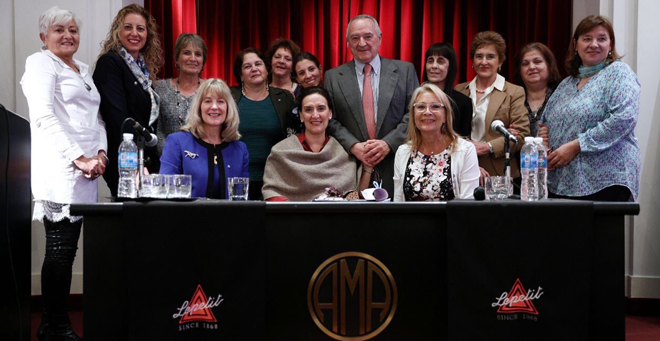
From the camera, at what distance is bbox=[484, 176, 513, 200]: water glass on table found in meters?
2.40

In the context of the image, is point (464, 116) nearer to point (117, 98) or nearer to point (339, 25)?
point (117, 98)

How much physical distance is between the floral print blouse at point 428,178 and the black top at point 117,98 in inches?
56.7

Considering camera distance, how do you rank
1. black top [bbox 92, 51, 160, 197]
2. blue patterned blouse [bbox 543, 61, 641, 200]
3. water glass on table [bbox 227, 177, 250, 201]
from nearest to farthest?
water glass on table [bbox 227, 177, 250, 201] → blue patterned blouse [bbox 543, 61, 641, 200] → black top [bbox 92, 51, 160, 197]

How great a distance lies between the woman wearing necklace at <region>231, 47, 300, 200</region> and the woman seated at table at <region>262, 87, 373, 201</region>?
0.17 m

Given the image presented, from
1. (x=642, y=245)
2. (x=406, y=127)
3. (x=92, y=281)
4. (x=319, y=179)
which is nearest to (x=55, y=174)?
(x=92, y=281)

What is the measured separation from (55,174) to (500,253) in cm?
221

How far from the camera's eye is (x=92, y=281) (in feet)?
7.18

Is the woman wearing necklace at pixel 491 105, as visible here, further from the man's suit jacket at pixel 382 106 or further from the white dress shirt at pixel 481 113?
the man's suit jacket at pixel 382 106

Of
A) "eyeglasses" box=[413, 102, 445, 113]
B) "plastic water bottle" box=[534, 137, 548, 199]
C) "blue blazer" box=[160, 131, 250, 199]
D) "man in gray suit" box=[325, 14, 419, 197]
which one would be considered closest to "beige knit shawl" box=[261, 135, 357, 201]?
"man in gray suit" box=[325, 14, 419, 197]

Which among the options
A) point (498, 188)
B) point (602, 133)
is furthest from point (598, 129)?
point (498, 188)

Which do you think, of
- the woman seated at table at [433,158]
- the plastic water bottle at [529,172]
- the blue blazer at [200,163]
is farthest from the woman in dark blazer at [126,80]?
the plastic water bottle at [529,172]

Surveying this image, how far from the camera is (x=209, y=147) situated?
3.07 meters

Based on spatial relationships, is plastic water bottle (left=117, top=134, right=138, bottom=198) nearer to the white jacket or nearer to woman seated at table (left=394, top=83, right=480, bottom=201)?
the white jacket

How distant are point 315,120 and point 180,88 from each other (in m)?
0.93
